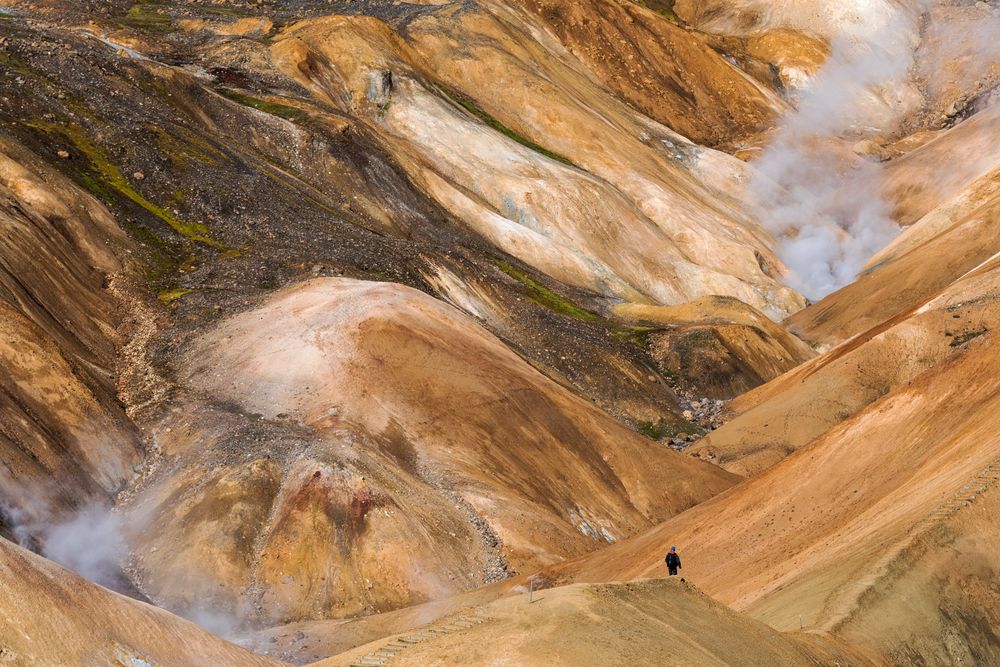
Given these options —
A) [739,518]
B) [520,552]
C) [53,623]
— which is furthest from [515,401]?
[53,623]

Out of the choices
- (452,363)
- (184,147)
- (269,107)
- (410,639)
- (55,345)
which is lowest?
(410,639)

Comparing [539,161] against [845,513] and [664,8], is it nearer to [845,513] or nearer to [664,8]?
[845,513]

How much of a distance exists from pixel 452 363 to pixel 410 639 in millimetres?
26978

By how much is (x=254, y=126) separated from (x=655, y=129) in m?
42.5

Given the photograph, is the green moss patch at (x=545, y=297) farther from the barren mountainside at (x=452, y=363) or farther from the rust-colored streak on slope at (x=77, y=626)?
the rust-colored streak on slope at (x=77, y=626)

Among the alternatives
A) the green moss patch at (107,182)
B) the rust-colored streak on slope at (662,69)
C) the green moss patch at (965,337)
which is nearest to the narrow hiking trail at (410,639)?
the green moss patch at (965,337)

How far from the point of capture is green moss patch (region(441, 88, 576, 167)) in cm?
9138

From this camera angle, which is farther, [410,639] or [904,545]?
[904,545]

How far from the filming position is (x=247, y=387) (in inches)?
1838

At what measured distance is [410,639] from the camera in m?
23.5

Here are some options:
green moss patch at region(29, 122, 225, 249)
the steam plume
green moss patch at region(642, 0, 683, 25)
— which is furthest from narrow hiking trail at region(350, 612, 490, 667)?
green moss patch at region(642, 0, 683, 25)

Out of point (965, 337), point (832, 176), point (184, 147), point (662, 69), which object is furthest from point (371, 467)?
point (662, 69)

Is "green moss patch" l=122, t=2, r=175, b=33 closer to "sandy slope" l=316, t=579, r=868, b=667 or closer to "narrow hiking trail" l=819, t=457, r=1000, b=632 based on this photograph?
"narrow hiking trail" l=819, t=457, r=1000, b=632

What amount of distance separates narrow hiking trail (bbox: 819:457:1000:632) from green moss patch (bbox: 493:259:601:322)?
3756 centimetres
